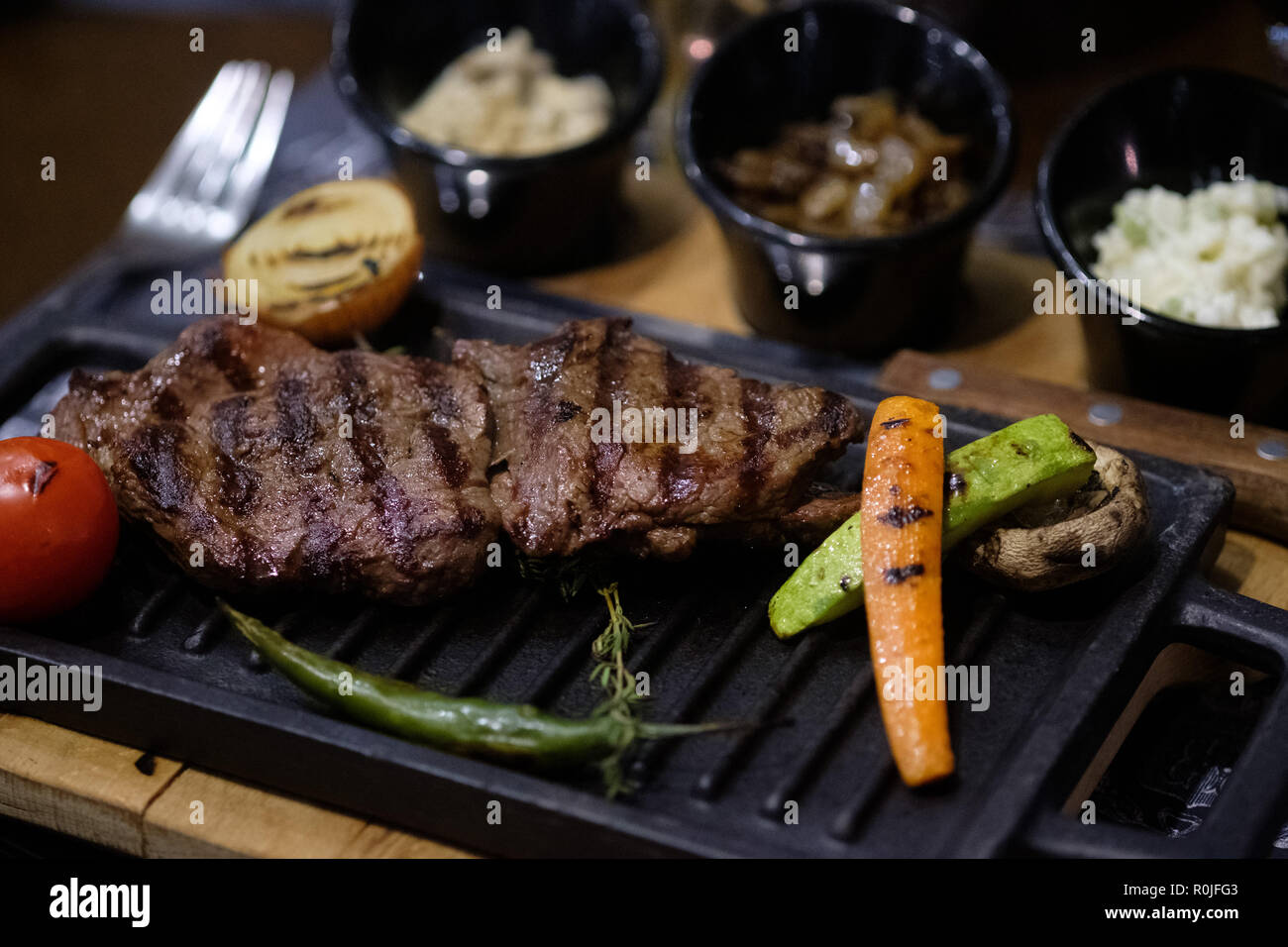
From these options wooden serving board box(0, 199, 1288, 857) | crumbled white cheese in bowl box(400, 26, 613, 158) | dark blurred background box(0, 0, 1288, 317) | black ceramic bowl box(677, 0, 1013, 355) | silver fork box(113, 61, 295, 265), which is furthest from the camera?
dark blurred background box(0, 0, 1288, 317)

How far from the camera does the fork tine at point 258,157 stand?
5.60 meters

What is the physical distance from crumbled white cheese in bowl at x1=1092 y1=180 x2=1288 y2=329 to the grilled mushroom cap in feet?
3.07

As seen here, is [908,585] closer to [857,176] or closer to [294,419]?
[294,419]

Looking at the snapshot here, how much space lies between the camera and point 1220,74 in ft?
15.4

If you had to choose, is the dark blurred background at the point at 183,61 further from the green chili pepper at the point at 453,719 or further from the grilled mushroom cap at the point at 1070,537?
the green chili pepper at the point at 453,719

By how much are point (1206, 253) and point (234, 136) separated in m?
4.24

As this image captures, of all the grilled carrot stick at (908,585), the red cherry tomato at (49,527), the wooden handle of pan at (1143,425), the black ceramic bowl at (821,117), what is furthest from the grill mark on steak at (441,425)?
the wooden handle of pan at (1143,425)

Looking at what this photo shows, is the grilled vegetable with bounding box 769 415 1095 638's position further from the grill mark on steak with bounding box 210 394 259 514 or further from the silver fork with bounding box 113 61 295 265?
the silver fork with bounding box 113 61 295 265

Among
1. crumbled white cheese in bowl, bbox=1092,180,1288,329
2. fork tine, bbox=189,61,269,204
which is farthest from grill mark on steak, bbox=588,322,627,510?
fork tine, bbox=189,61,269,204

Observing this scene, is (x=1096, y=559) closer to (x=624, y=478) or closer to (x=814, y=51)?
(x=624, y=478)

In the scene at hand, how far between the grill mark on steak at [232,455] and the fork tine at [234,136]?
2184mm

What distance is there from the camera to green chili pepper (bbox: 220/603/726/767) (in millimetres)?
3133

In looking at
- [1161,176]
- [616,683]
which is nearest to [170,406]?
[616,683]
